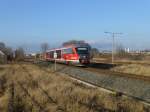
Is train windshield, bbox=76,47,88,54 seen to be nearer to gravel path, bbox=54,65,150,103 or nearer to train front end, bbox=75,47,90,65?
train front end, bbox=75,47,90,65

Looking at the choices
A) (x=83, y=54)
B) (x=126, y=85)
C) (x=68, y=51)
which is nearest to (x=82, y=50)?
(x=83, y=54)

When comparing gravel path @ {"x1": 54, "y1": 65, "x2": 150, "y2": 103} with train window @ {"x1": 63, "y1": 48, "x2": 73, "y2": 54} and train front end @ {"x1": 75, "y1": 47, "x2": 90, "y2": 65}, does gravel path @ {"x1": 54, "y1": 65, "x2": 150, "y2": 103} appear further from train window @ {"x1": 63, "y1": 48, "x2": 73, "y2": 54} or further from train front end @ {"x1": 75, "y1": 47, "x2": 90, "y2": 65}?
train window @ {"x1": 63, "y1": 48, "x2": 73, "y2": 54}

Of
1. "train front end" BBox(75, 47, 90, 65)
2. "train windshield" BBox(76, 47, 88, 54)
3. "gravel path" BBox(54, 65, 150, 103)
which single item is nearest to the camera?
"gravel path" BBox(54, 65, 150, 103)

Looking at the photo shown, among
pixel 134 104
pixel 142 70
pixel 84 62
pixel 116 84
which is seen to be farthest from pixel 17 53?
pixel 134 104

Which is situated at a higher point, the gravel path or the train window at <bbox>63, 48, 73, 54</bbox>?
the train window at <bbox>63, 48, 73, 54</bbox>

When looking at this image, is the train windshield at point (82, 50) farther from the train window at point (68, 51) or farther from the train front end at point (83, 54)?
the train window at point (68, 51)

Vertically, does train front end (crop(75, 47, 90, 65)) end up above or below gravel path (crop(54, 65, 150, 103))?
above

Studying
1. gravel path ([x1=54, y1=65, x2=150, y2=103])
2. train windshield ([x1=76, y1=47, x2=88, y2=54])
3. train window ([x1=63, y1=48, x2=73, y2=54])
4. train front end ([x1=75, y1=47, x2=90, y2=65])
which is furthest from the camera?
train window ([x1=63, y1=48, x2=73, y2=54])

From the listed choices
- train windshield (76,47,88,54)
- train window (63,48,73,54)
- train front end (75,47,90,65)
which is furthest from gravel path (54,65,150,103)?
train window (63,48,73,54)

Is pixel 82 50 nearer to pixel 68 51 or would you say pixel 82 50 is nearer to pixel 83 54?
pixel 83 54

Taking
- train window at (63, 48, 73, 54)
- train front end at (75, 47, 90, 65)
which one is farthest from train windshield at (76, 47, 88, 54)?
train window at (63, 48, 73, 54)

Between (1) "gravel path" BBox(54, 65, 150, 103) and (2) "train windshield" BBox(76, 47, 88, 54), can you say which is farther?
(2) "train windshield" BBox(76, 47, 88, 54)

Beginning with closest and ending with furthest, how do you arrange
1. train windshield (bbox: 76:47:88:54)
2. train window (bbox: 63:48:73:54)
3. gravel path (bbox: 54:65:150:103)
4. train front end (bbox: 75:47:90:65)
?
gravel path (bbox: 54:65:150:103)
train front end (bbox: 75:47:90:65)
train windshield (bbox: 76:47:88:54)
train window (bbox: 63:48:73:54)

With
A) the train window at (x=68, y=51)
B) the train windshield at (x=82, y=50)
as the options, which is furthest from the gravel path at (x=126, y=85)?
the train window at (x=68, y=51)
